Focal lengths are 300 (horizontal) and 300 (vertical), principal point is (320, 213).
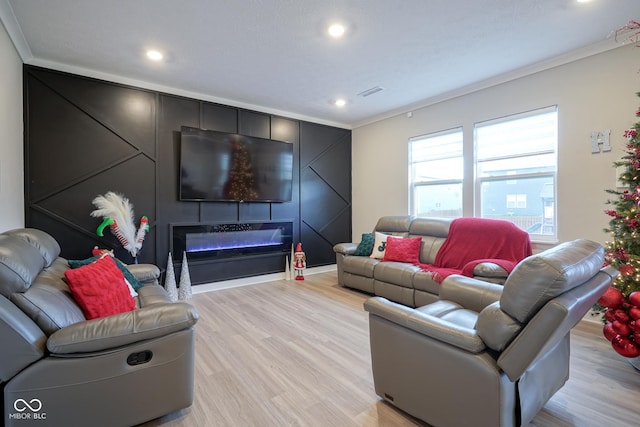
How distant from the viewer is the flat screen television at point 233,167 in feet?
13.6

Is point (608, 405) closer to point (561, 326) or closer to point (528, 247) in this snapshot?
→ point (561, 326)

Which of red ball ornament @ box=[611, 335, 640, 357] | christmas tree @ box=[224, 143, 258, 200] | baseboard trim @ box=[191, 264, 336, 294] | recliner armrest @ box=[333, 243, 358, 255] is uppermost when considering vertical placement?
christmas tree @ box=[224, 143, 258, 200]

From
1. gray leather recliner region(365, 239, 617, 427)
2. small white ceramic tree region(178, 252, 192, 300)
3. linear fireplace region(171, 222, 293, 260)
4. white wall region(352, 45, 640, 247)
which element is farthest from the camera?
linear fireplace region(171, 222, 293, 260)

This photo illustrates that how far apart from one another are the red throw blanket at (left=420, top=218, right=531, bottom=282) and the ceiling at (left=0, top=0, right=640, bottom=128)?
74.0 inches

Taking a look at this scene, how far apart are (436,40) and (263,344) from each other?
10.8ft

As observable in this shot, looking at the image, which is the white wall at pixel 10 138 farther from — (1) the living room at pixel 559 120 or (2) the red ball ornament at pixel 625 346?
(2) the red ball ornament at pixel 625 346

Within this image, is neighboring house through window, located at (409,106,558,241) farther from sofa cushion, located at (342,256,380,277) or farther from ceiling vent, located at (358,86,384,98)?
sofa cushion, located at (342,256,380,277)

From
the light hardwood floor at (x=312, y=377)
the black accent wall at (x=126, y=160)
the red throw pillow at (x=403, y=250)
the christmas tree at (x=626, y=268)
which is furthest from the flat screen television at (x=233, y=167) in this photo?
the christmas tree at (x=626, y=268)

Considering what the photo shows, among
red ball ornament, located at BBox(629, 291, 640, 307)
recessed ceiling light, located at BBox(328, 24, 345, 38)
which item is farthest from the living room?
recessed ceiling light, located at BBox(328, 24, 345, 38)

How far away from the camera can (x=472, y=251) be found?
3.63 m

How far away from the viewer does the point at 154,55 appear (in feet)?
10.4

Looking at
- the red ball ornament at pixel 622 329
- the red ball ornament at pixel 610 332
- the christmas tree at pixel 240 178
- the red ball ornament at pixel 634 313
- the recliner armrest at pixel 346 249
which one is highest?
the christmas tree at pixel 240 178

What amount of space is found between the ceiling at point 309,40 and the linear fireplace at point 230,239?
6.38 ft

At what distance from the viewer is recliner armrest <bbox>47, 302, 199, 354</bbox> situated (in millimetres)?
1425
